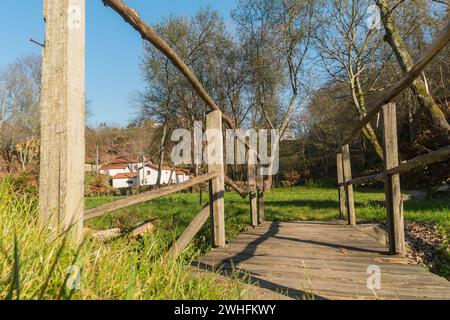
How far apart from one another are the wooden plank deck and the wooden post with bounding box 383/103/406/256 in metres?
0.15

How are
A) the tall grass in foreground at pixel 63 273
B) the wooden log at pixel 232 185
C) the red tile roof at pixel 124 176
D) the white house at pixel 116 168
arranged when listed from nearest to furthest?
1. the tall grass in foreground at pixel 63 273
2. the wooden log at pixel 232 185
3. the red tile roof at pixel 124 176
4. the white house at pixel 116 168

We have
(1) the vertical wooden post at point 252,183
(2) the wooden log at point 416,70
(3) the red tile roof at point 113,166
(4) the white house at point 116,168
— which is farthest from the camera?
(4) the white house at point 116,168

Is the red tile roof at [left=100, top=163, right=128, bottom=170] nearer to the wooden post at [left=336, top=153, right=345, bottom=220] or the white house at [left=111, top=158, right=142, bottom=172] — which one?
the white house at [left=111, top=158, right=142, bottom=172]

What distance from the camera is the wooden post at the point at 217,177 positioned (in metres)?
2.98

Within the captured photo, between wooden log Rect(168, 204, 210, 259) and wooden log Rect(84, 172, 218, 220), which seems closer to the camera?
wooden log Rect(84, 172, 218, 220)

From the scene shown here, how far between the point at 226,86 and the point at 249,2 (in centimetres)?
459

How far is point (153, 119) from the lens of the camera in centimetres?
1991

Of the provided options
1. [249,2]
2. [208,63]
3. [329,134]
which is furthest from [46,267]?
[329,134]

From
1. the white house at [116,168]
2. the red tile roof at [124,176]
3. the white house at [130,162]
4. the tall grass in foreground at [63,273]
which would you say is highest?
the white house at [130,162]

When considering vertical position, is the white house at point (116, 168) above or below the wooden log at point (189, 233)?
above

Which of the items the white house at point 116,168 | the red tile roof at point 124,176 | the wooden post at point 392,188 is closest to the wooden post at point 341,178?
the wooden post at point 392,188

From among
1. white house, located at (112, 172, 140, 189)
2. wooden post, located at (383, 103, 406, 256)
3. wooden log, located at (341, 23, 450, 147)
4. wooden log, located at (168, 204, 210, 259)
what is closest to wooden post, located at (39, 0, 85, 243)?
wooden log, located at (168, 204, 210, 259)

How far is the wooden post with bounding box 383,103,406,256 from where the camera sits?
8.59ft

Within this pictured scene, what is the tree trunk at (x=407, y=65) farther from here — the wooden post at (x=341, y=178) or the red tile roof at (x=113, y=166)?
the red tile roof at (x=113, y=166)
